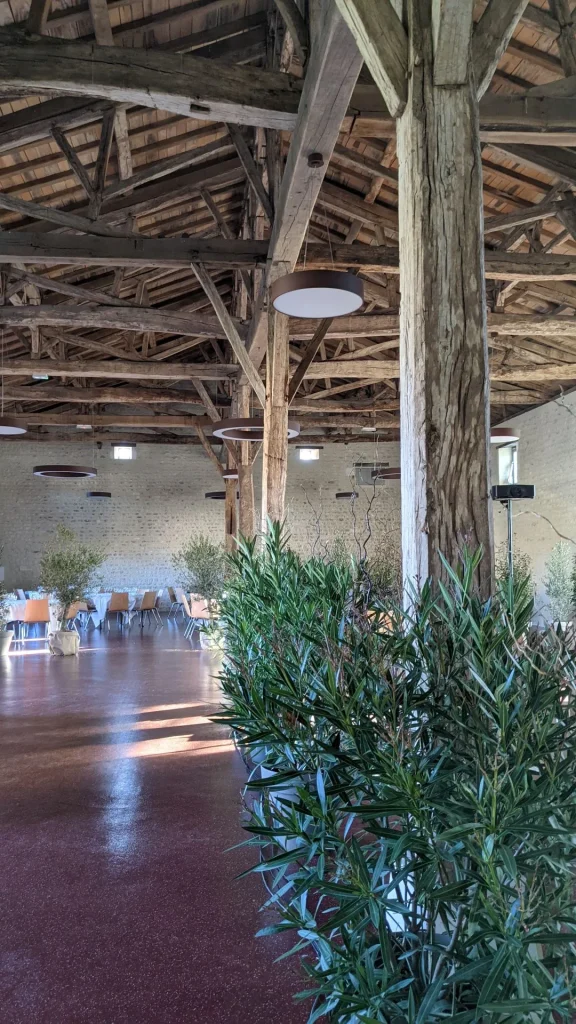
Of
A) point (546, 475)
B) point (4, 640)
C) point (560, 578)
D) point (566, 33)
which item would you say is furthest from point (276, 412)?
point (546, 475)

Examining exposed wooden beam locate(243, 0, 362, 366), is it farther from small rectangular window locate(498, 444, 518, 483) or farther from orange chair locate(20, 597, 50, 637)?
small rectangular window locate(498, 444, 518, 483)

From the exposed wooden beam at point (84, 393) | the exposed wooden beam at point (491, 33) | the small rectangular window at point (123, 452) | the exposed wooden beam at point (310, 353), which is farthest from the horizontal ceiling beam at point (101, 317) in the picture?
the small rectangular window at point (123, 452)

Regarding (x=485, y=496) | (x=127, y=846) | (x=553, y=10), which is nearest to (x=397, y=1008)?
(x=485, y=496)

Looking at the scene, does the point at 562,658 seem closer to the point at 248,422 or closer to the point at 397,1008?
the point at 397,1008

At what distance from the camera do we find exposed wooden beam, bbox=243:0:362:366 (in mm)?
3038

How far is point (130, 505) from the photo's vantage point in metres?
15.3

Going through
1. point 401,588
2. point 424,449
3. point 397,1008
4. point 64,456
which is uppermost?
point 64,456

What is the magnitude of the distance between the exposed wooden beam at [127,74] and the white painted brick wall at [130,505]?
37.2 ft

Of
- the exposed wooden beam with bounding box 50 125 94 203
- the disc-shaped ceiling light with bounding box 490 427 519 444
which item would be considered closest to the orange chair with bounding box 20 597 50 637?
the exposed wooden beam with bounding box 50 125 94 203

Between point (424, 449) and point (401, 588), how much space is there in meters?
0.39

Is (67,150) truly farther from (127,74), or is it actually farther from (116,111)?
(127,74)

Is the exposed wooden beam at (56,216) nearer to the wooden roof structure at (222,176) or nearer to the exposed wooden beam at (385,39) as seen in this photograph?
the wooden roof structure at (222,176)

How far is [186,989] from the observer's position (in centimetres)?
205

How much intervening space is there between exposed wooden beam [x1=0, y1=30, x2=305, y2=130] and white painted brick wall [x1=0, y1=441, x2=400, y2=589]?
11.3m
